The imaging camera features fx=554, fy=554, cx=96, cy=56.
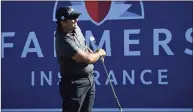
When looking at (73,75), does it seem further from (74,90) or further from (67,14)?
(67,14)

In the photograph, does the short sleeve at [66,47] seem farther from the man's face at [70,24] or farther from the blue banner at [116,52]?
the blue banner at [116,52]

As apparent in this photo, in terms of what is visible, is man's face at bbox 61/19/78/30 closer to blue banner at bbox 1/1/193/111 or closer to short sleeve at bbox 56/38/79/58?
short sleeve at bbox 56/38/79/58

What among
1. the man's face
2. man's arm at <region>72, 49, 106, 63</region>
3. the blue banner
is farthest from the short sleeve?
the blue banner

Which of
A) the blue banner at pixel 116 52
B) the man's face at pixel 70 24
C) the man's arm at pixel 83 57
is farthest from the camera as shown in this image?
the blue banner at pixel 116 52

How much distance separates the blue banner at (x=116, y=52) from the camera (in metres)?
6.82

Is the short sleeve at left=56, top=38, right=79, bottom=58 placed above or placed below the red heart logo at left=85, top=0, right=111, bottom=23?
below

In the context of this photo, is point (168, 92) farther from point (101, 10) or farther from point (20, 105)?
point (20, 105)

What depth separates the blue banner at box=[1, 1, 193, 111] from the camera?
682 centimetres

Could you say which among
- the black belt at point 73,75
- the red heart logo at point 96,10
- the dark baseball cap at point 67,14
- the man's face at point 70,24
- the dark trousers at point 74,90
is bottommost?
the dark trousers at point 74,90

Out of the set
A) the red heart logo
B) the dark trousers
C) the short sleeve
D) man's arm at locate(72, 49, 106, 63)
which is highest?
the red heart logo

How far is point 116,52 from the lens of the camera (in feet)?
22.6

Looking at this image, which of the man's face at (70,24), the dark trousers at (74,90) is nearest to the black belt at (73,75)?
the dark trousers at (74,90)

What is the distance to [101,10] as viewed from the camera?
22.6 feet

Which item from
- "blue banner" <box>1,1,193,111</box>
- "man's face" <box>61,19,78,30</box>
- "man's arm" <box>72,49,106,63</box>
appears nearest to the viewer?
"man's arm" <box>72,49,106,63</box>
